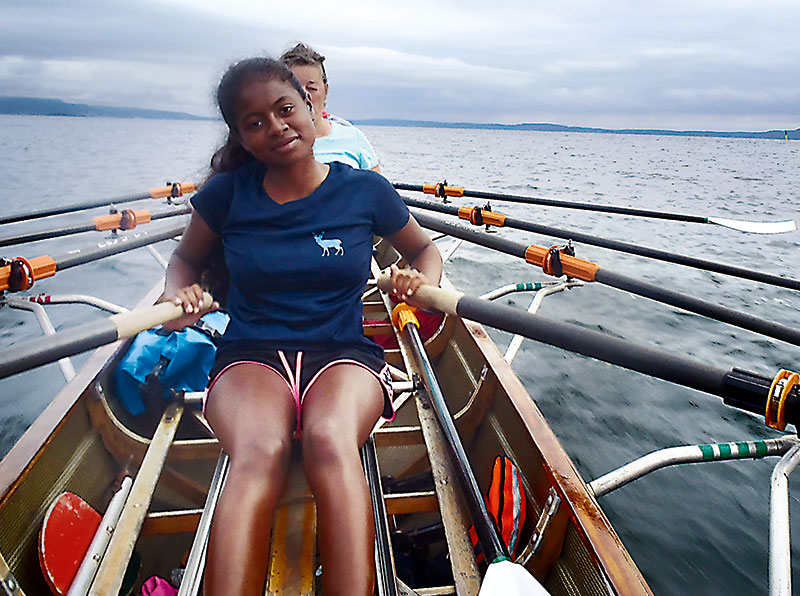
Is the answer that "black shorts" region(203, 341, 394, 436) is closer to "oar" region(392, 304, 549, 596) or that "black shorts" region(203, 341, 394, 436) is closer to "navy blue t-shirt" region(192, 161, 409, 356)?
"navy blue t-shirt" region(192, 161, 409, 356)

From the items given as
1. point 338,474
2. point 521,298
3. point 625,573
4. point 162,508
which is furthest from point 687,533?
point 521,298

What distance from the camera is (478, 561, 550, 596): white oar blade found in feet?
5.04

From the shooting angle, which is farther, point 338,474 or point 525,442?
point 525,442

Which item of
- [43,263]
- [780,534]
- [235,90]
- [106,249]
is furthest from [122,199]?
[780,534]

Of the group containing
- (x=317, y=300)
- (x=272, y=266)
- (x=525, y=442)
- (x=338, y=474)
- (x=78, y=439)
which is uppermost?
(x=272, y=266)

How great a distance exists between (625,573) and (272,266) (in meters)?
1.59

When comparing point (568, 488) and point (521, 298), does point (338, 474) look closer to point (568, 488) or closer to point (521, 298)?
point (568, 488)

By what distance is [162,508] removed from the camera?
9.02 ft

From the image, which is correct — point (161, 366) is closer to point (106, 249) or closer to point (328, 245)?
point (106, 249)

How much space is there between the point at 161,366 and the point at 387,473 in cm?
151

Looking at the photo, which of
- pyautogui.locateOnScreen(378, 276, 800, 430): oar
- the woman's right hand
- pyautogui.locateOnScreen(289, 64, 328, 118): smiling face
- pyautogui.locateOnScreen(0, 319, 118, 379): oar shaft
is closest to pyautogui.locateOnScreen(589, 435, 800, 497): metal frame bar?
pyautogui.locateOnScreen(378, 276, 800, 430): oar

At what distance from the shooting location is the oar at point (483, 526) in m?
1.55

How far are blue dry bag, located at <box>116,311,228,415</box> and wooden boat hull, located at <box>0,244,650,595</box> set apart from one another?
89 millimetres

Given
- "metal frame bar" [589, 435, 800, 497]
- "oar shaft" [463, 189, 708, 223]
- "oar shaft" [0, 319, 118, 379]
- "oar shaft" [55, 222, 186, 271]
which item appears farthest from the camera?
"oar shaft" [463, 189, 708, 223]
